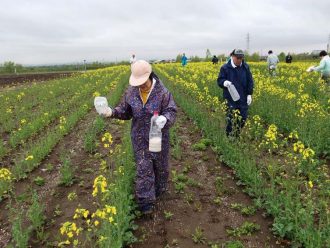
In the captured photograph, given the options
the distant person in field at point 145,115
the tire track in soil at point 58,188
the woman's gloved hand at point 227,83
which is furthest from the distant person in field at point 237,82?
the distant person in field at point 145,115

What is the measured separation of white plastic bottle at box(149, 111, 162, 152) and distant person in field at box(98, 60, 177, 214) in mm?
112

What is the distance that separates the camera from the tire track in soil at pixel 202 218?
4.64 m

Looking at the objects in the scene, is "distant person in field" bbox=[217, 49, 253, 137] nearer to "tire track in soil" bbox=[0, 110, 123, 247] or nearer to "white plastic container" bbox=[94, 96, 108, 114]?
"tire track in soil" bbox=[0, 110, 123, 247]

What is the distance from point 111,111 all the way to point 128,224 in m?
1.41

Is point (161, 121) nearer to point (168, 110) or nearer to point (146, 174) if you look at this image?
point (168, 110)

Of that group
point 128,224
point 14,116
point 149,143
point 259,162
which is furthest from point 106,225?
point 14,116

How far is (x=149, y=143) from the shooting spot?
4.91 meters

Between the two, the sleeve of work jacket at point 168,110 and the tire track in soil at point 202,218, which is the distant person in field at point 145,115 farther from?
the tire track in soil at point 202,218

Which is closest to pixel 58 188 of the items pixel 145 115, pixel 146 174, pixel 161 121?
pixel 146 174

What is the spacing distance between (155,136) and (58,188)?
2373 millimetres

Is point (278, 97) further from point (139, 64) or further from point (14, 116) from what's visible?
point (14, 116)

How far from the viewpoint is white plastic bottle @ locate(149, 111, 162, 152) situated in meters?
4.84

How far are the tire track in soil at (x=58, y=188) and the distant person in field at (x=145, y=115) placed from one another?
3.29ft

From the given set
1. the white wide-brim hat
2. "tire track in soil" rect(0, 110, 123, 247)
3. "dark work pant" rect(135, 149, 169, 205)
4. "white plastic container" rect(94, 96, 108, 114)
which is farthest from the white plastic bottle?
"tire track in soil" rect(0, 110, 123, 247)
